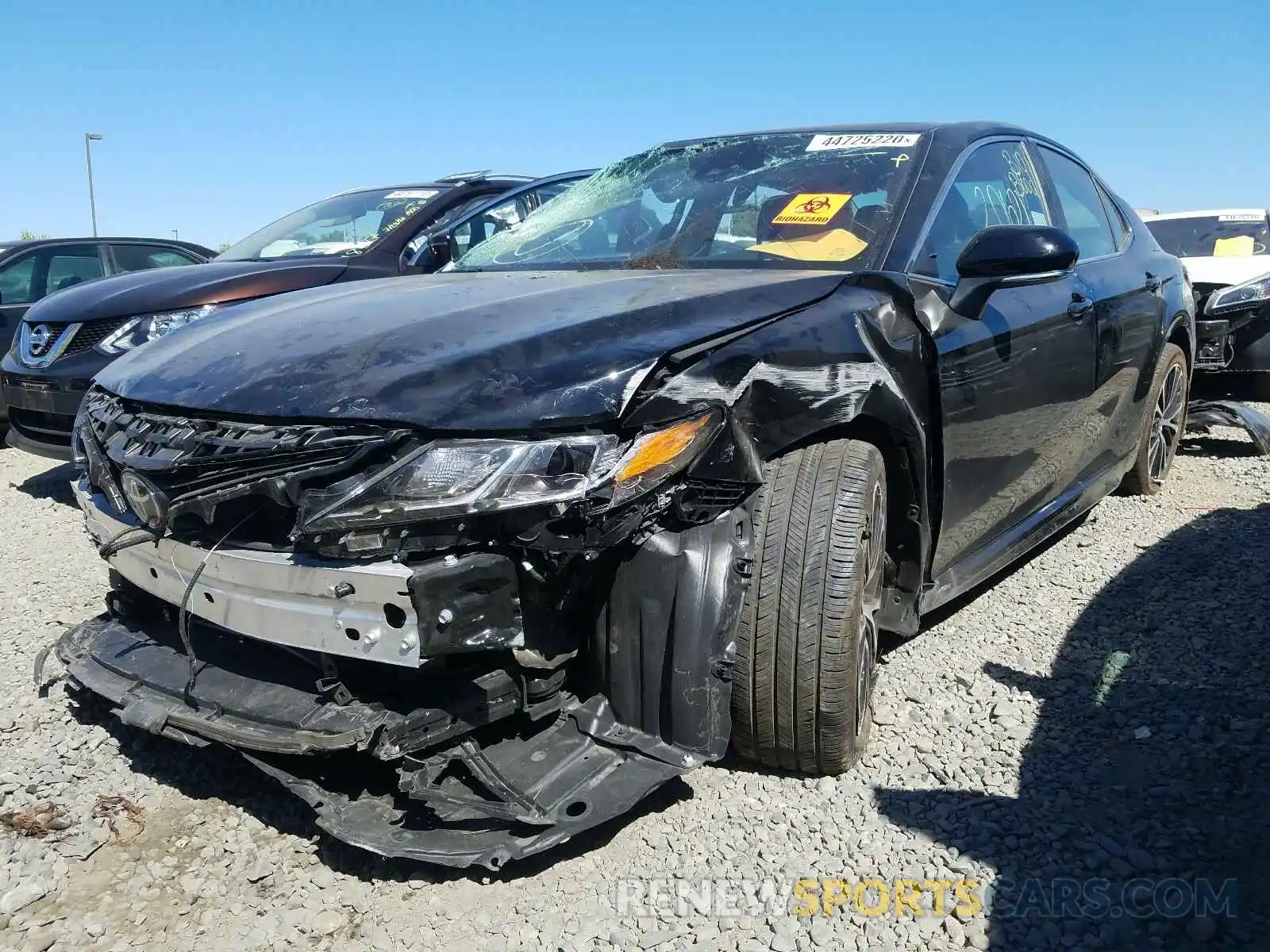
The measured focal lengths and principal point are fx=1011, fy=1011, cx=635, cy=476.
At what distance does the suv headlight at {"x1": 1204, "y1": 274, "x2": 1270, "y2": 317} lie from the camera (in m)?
6.46

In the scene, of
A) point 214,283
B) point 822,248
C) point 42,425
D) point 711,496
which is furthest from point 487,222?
point 711,496

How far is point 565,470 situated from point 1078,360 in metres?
2.33

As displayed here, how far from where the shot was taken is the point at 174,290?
5.14 meters

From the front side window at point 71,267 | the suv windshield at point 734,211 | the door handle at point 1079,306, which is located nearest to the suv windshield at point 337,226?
the front side window at point 71,267

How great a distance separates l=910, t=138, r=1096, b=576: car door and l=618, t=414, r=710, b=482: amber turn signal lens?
93 cm

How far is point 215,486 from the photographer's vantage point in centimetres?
208

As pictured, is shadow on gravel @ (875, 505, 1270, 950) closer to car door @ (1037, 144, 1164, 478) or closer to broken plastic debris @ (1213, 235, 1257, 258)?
car door @ (1037, 144, 1164, 478)

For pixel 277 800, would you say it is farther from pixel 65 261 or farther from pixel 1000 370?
pixel 65 261

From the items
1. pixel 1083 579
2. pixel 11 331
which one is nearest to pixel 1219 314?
pixel 1083 579

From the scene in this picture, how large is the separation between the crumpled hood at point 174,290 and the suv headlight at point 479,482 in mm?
3414

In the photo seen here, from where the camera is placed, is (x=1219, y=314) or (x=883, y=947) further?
(x=1219, y=314)

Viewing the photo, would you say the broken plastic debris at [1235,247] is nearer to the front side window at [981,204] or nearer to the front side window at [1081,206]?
the front side window at [1081,206]

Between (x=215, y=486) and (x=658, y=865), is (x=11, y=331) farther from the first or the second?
(x=658, y=865)

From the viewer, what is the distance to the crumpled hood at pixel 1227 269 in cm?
688
